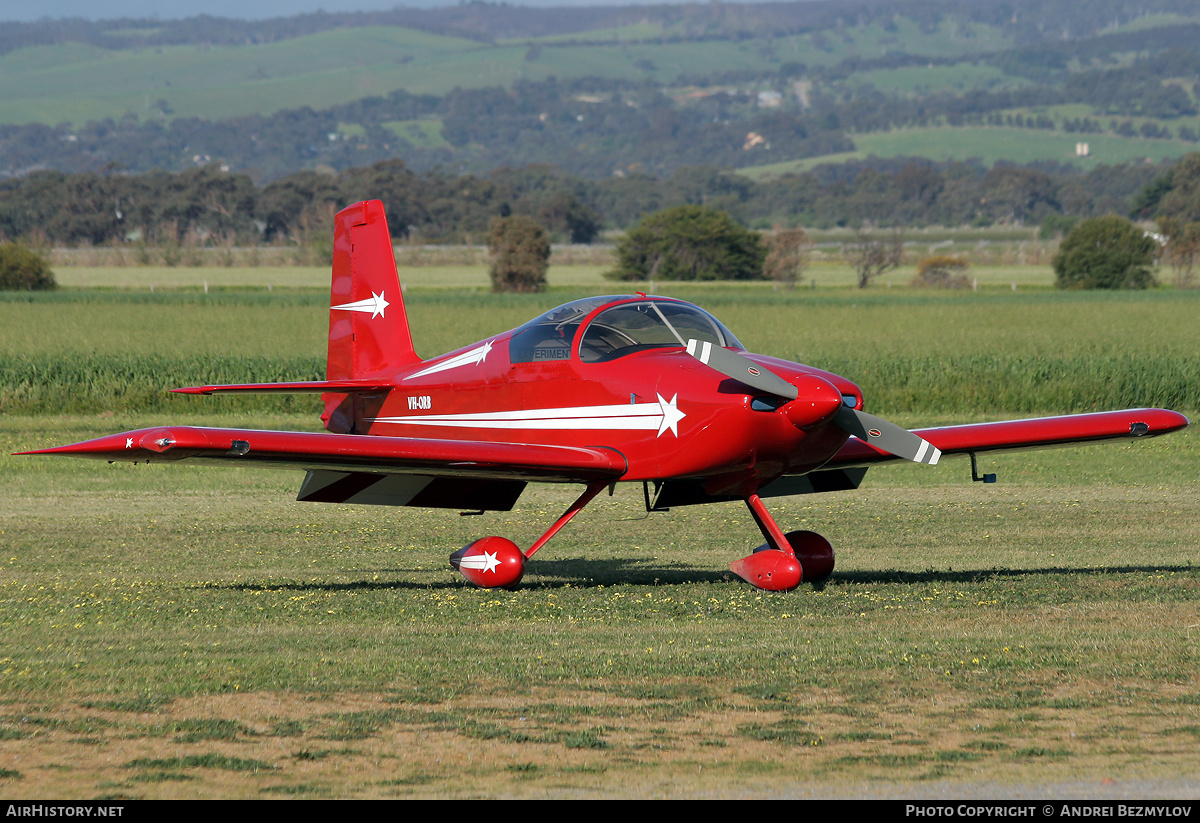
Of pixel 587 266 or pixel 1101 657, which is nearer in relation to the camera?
pixel 1101 657

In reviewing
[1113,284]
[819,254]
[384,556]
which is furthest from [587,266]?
[384,556]

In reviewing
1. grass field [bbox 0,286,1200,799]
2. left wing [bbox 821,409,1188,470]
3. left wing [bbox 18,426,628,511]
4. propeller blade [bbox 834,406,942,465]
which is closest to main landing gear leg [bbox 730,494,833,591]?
grass field [bbox 0,286,1200,799]

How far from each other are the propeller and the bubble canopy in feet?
2.18

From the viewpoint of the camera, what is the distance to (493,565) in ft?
33.9

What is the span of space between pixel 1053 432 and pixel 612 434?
424 centimetres

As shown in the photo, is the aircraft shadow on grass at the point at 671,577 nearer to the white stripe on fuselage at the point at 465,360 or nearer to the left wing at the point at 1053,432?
the left wing at the point at 1053,432

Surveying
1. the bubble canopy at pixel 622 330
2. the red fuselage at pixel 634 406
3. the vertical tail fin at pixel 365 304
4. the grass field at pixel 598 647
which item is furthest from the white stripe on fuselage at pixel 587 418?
the vertical tail fin at pixel 365 304

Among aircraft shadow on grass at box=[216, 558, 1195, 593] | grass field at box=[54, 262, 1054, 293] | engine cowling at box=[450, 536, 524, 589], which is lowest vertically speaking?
grass field at box=[54, 262, 1054, 293]

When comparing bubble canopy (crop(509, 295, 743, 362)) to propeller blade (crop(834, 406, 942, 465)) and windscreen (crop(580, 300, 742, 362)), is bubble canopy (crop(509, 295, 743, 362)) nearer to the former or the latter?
windscreen (crop(580, 300, 742, 362))

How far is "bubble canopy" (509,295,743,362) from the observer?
10.4 meters

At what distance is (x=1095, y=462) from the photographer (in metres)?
20.7

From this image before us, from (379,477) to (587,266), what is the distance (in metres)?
96.4

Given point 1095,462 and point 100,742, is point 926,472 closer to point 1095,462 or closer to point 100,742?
point 1095,462

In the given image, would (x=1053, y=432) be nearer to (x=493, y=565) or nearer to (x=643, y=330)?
(x=643, y=330)
